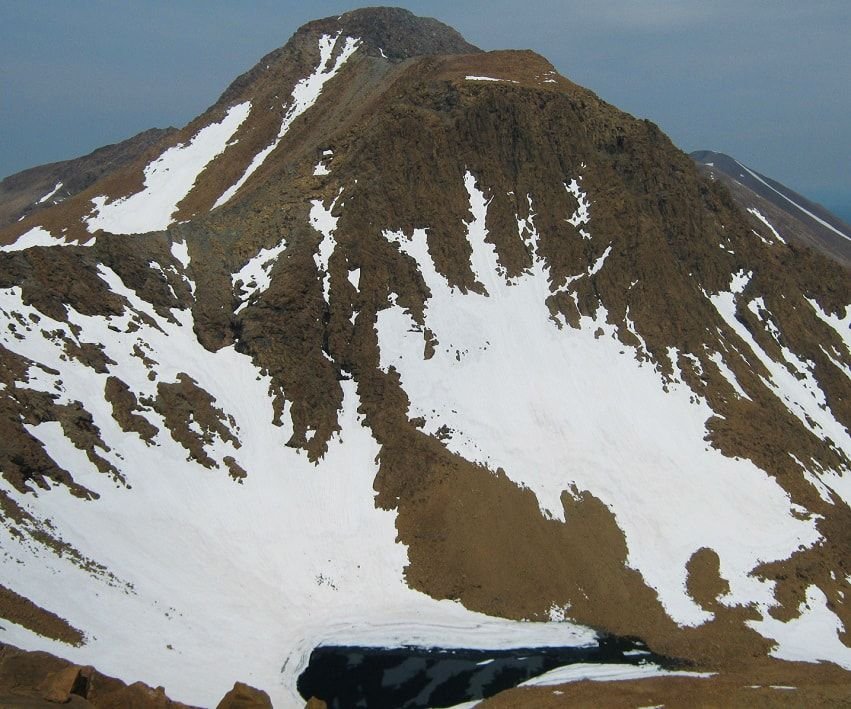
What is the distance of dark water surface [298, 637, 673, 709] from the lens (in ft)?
94.5

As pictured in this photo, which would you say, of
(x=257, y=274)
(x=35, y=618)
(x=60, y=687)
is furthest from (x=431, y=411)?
(x=60, y=687)

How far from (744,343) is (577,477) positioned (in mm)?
20679

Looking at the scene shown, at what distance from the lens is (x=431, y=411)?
4316 cm

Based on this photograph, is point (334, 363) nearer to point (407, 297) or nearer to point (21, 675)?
point (407, 297)

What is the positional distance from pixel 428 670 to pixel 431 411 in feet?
51.2

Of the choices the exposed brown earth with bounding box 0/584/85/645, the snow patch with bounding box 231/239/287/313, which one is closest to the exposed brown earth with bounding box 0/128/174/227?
the snow patch with bounding box 231/239/287/313

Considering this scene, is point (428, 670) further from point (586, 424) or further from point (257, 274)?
point (257, 274)

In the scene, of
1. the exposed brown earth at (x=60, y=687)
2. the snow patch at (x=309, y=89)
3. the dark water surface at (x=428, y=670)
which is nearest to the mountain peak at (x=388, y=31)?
the snow patch at (x=309, y=89)

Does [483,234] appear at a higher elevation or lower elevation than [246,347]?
higher

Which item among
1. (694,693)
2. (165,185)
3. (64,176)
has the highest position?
(64,176)

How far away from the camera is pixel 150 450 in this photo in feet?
120

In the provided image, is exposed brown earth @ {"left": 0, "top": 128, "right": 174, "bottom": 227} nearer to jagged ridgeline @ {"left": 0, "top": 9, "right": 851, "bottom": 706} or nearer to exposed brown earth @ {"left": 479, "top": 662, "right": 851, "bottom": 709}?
jagged ridgeline @ {"left": 0, "top": 9, "right": 851, "bottom": 706}

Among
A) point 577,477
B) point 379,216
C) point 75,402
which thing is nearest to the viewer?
point 75,402

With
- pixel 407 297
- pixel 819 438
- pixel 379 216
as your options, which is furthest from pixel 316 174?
A: pixel 819 438
